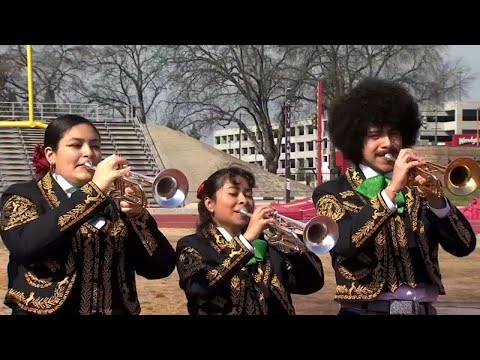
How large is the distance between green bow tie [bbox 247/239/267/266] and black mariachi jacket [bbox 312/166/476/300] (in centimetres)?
29

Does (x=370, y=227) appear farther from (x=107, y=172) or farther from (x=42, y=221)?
(x=42, y=221)

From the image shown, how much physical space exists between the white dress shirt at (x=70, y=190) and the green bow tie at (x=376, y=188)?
112 cm

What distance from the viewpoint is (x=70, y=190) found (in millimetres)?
2891

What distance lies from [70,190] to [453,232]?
5.33ft

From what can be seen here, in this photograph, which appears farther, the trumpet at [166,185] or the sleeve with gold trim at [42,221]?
the trumpet at [166,185]

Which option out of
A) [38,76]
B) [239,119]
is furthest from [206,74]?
[38,76]

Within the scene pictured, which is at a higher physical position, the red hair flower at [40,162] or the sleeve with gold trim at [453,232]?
the red hair flower at [40,162]

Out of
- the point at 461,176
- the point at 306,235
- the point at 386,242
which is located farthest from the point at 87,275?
the point at 461,176

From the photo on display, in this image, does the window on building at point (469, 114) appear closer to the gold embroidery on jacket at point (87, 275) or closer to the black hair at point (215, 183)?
the black hair at point (215, 183)

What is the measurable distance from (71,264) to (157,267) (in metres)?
0.38

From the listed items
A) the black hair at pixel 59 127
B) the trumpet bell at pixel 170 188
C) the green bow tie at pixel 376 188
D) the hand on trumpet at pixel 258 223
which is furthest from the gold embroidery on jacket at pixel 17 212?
the green bow tie at pixel 376 188

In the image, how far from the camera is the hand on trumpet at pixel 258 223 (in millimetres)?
2941

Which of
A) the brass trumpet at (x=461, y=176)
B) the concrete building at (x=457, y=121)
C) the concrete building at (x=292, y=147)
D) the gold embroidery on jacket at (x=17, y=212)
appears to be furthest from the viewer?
the concrete building at (x=457, y=121)
